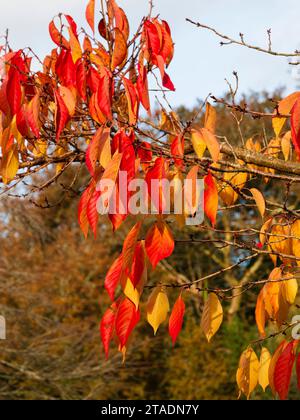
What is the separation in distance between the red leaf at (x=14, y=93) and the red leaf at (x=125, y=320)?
1.66 ft

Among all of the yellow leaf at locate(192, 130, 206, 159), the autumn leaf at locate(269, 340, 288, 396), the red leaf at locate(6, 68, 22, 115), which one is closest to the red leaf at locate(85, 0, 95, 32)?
the red leaf at locate(6, 68, 22, 115)

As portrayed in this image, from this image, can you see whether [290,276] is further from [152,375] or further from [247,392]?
[152,375]

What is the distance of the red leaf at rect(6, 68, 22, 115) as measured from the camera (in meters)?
1.63

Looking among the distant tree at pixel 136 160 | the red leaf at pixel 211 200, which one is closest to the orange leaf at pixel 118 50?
the distant tree at pixel 136 160

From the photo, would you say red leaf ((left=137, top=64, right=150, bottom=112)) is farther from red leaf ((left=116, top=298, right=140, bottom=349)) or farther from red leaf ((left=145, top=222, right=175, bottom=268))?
red leaf ((left=116, top=298, right=140, bottom=349))

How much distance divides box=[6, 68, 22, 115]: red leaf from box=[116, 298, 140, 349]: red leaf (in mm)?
505

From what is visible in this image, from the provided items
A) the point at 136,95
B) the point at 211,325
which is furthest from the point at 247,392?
the point at 136,95

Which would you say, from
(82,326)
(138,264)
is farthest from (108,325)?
(82,326)

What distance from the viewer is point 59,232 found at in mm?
12633

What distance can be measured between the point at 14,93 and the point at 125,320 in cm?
57

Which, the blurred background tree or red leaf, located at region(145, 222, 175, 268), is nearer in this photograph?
red leaf, located at region(145, 222, 175, 268)

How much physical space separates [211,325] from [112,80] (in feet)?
2.07

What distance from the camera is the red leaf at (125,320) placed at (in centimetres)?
153

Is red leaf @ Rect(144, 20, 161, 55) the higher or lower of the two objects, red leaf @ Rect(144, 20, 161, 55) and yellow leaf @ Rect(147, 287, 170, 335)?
the higher
